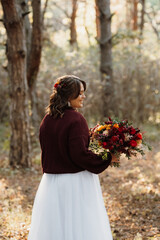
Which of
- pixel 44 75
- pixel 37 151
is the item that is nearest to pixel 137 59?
pixel 44 75

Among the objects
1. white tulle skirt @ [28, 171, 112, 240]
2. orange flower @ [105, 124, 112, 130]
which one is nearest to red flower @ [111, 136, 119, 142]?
orange flower @ [105, 124, 112, 130]

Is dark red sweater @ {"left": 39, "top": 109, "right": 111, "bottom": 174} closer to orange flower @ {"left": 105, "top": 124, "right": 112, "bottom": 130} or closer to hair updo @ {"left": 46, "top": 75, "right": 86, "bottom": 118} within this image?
hair updo @ {"left": 46, "top": 75, "right": 86, "bottom": 118}

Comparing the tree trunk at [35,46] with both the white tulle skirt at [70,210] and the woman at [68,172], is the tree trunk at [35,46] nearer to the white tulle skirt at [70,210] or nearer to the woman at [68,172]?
the woman at [68,172]

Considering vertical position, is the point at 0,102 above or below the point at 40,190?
above

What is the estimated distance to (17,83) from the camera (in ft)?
24.2

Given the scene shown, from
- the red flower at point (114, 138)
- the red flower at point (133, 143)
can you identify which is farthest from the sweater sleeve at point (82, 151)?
the red flower at point (133, 143)

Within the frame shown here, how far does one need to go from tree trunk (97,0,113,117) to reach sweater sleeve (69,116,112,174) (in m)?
8.55

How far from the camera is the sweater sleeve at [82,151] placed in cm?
293

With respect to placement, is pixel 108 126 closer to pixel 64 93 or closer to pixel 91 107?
pixel 64 93

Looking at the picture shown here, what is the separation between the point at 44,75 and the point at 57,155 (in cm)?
924

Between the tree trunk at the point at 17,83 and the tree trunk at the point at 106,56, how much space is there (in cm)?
455

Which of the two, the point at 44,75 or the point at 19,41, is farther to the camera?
the point at 44,75

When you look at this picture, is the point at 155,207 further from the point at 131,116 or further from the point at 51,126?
the point at 131,116

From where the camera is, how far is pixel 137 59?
12266 mm
